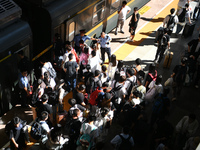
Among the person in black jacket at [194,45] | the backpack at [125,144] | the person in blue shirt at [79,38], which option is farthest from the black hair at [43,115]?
the person in black jacket at [194,45]

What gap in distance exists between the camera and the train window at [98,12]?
39.8 feet

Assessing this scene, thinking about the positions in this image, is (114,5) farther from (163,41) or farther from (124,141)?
(124,141)

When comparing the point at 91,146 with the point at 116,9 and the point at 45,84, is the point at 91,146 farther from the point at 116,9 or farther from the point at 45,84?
the point at 116,9

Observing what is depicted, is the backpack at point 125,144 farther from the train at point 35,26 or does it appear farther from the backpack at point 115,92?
the train at point 35,26

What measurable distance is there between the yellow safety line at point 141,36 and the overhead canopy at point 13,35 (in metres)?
5.35

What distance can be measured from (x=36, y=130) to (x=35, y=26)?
13.1 ft

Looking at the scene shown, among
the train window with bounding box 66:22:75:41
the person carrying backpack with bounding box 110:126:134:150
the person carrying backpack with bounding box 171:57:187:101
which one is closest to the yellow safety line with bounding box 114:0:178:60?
the train window with bounding box 66:22:75:41

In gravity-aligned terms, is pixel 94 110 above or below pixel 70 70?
below

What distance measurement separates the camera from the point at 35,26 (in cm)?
A: 999

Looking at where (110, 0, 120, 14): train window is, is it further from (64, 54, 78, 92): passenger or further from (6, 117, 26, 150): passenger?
(6, 117, 26, 150): passenger

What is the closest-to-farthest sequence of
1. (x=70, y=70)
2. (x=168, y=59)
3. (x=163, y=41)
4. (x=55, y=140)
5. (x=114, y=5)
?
(x=55, y=140) < (x=70, y=70) < (x=163, y=41) < (x=168, y=59) < (x=114, y=5)

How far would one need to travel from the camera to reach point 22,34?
339 inches

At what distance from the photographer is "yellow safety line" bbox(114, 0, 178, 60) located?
13.4 metres

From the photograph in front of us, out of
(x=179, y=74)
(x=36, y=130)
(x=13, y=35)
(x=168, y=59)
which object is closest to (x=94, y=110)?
(x=36, y=130)
